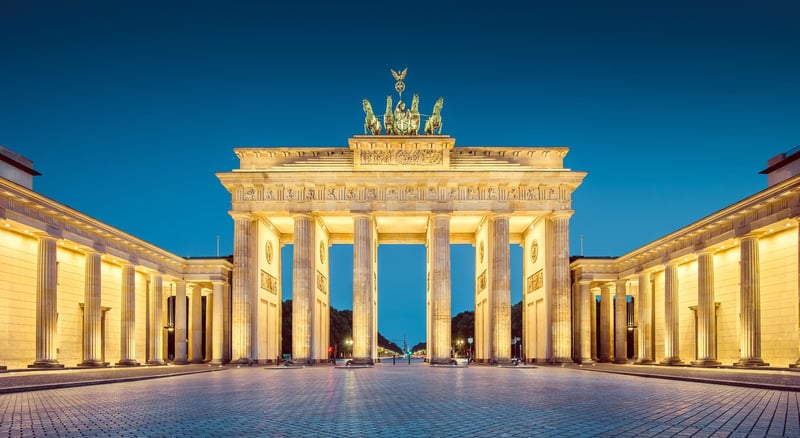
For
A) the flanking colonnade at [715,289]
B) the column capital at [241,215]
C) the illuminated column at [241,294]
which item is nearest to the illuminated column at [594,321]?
the flanking colonnade at [715,289]

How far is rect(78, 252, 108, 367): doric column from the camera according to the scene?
35688mm

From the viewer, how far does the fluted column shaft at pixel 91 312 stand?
117 feet

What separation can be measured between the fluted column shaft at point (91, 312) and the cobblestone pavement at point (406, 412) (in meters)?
18.9

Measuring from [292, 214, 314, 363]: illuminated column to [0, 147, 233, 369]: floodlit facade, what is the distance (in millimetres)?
5964

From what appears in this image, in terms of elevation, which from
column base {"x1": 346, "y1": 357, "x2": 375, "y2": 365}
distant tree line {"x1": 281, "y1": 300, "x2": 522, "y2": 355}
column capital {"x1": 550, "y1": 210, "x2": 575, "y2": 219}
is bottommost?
distant tree line {"x1": 281, "y1": 300, "x2": 522, "y2": 355}

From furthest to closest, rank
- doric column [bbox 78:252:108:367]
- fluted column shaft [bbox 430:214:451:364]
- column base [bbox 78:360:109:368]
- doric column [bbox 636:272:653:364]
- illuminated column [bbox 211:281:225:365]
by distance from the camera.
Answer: illuminated column [bbox 211:281:225:365] < doric column [bbox 636:272:653:364] < fluted column shaft [bbox 430:214:451:364] < doric column [bbox 78:252:108:367] < column base [bbox 78:360:109:368]

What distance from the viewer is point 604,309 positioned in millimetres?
51656

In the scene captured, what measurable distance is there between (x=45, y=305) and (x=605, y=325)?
39343 mm

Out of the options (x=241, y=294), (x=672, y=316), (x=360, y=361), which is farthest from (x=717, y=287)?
(x=241, y=294)

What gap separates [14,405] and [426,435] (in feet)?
32.2

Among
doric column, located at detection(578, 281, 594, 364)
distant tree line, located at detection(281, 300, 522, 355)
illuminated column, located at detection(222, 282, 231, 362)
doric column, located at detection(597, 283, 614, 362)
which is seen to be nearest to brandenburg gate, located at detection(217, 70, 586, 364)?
illuminated column, located at detection(222, 282, 231, 362)

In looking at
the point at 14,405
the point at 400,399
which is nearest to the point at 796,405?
the point at 400,399

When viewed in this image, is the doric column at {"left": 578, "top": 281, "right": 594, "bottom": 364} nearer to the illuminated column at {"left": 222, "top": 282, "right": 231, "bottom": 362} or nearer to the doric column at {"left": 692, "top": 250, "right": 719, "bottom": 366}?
the doric column at {"left": 692, "top": 250, "right": 719, "bottom": 366}

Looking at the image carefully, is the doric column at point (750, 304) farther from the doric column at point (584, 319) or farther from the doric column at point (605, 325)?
the doric column at point (605, 325)
